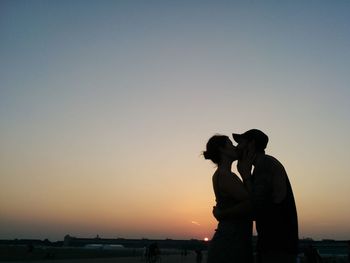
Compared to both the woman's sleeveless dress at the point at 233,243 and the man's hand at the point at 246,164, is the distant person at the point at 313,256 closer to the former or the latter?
the man's hand at the point at 246,164

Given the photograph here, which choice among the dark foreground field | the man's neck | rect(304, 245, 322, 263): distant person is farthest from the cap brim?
the dark foreground field

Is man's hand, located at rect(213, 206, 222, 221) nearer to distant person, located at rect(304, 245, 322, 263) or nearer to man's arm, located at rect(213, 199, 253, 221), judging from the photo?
man's arm, located at rect(213, 199, 253, 221)

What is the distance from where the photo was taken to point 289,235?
4.04 metres

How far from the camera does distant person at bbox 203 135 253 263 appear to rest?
4.03 metres

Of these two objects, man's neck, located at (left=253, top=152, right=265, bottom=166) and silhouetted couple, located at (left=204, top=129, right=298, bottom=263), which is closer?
silhouetted couple, located at (left=204, top=129, right=298, bottom=263)

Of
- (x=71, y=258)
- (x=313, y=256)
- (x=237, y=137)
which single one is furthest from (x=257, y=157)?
(x=71, y=258)

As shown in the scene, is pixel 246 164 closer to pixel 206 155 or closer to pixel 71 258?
pixel 206 155

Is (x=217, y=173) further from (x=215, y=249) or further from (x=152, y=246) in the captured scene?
(x=152, y=246)

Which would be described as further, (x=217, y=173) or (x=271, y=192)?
(x=217, y=173)

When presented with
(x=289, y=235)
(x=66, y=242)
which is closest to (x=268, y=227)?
(x=289, y=235)

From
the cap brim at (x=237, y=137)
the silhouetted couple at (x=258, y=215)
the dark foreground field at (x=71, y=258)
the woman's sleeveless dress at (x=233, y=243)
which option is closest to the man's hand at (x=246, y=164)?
the silhouetted couple at (x=258, y=215)

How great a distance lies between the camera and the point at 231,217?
13.5 ft

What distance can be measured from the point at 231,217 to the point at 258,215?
0.24m

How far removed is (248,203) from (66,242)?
145m
